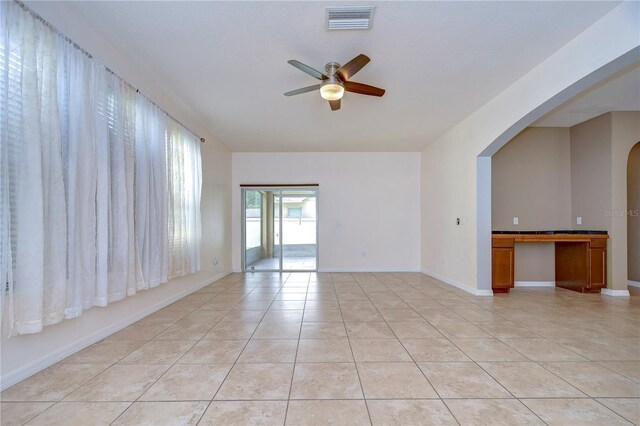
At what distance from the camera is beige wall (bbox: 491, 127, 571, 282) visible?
5.22 m

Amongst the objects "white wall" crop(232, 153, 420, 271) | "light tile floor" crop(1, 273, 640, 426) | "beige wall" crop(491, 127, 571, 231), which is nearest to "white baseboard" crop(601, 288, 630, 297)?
"light tile floor" crop(1, 273, 640, 426)

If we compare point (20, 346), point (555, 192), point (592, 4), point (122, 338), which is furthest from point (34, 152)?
point (555, 192)

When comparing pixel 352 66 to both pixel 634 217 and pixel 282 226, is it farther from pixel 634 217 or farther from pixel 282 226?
pixel 634 217

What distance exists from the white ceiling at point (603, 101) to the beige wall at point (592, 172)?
0.73ft

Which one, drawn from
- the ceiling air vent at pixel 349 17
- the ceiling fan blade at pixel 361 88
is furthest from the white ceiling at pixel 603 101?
the ceiling air vent at pixel 349 17

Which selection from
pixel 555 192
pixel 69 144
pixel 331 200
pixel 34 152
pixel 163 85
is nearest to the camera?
pixel 34 152

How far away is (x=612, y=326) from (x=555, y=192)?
2.94 metres

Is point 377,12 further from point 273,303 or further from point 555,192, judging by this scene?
point 555,192

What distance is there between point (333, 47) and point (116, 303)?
3.40m

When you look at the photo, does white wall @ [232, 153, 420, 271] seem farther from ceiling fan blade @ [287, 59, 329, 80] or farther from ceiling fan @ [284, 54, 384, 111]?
ceiling fan blade @ [287, 59, 329, 80]

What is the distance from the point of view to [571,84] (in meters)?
2.80

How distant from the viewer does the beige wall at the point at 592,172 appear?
180 inches

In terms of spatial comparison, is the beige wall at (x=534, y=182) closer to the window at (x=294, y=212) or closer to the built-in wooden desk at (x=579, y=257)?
the built-in wooden desk at (x=579, y=257)

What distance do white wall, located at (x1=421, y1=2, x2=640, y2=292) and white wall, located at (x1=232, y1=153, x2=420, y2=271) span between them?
1.25 feet
